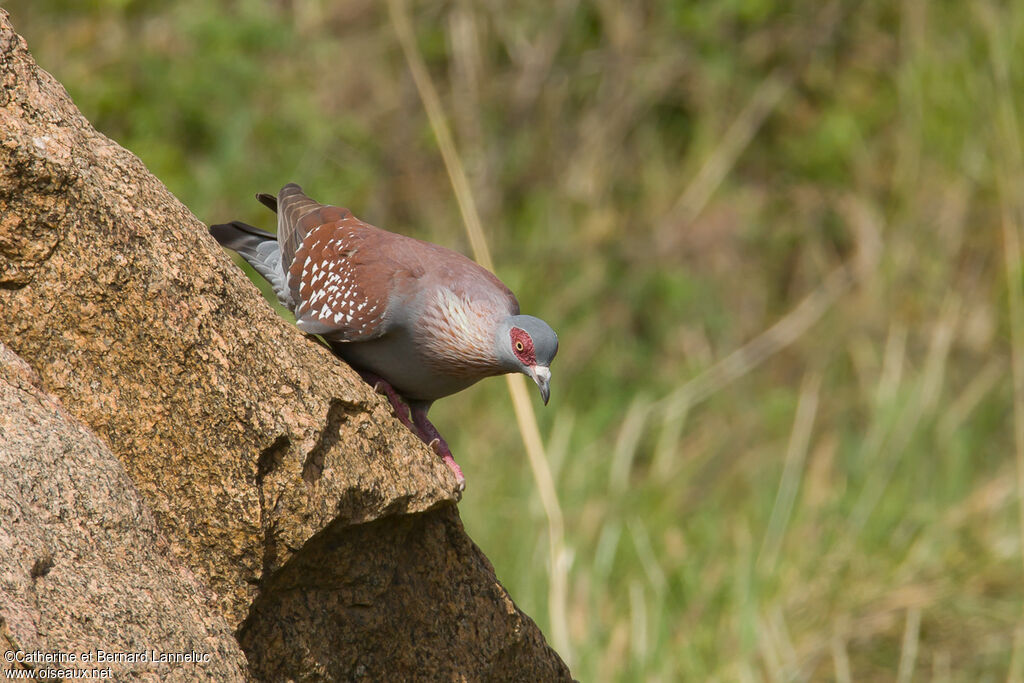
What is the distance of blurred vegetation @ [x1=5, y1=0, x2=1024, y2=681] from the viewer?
20.3 ft

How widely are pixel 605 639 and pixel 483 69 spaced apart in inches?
195

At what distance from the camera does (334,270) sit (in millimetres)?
3867

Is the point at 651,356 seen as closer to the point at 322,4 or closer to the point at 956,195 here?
the point at 956,195

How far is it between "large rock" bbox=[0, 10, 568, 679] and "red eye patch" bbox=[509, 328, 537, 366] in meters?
0.93

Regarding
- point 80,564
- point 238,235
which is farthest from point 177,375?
point 238,235

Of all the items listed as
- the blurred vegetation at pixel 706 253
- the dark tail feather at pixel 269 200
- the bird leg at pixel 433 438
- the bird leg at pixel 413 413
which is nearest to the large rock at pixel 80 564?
the bird leg at pixel 433 438

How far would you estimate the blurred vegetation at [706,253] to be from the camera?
620cm

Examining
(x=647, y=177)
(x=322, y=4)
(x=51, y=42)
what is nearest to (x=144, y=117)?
(x=51, y=42)

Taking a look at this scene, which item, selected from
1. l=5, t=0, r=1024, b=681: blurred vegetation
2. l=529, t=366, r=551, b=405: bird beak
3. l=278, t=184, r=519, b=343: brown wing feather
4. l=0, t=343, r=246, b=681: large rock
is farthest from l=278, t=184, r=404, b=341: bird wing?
l=5, t=0, r=1024, b=681: blurred vegetation

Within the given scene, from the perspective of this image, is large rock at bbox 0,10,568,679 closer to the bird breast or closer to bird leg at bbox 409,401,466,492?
bird leg at bbox 409,401,466,492

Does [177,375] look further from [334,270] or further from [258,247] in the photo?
→ [258,247]

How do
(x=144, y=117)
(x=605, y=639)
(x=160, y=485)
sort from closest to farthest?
(x=160, y=485)
(x=605, y=639)
(x=144, y=117)

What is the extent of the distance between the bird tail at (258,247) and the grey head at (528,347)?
0.83 meters

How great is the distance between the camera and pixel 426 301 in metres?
3.81
